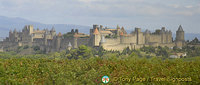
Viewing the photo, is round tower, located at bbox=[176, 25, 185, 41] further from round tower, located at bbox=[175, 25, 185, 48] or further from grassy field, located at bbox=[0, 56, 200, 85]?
grassy field, located at bbox=[0, 56, 200, 85]

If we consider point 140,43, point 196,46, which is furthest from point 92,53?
point 196,46

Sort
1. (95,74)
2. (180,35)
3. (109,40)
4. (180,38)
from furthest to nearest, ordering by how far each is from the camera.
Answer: (180,35)
(180,38)
(109,40)
(95,74)

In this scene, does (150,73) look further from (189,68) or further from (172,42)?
(172,42)

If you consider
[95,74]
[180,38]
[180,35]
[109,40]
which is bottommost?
[95,74]

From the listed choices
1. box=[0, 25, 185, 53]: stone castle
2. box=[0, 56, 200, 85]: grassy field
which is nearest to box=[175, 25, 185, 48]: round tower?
box=[0, 25, 185, 53]: stone castle

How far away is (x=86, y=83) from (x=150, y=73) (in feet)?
7.89

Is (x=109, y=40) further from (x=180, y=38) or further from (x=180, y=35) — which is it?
(x=180, y=35)

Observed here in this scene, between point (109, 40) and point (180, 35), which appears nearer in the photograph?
point (109, 40)

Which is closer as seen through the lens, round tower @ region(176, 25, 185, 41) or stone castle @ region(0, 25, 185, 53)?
stone castle @ region(0, 25, 185, 53)

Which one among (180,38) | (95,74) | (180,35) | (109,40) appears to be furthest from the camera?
(180,35)

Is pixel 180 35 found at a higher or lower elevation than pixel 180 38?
higher

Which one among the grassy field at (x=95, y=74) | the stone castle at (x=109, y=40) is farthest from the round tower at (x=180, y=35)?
the grassy field at (x=95, y=74)

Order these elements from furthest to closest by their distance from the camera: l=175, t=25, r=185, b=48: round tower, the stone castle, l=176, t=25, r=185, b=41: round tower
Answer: l=176, t=25, r=185, b=41: round tower, l=175, t=25, r=185, b=48: round tower, the stone castle

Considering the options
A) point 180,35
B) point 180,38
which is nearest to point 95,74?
point 180,38
